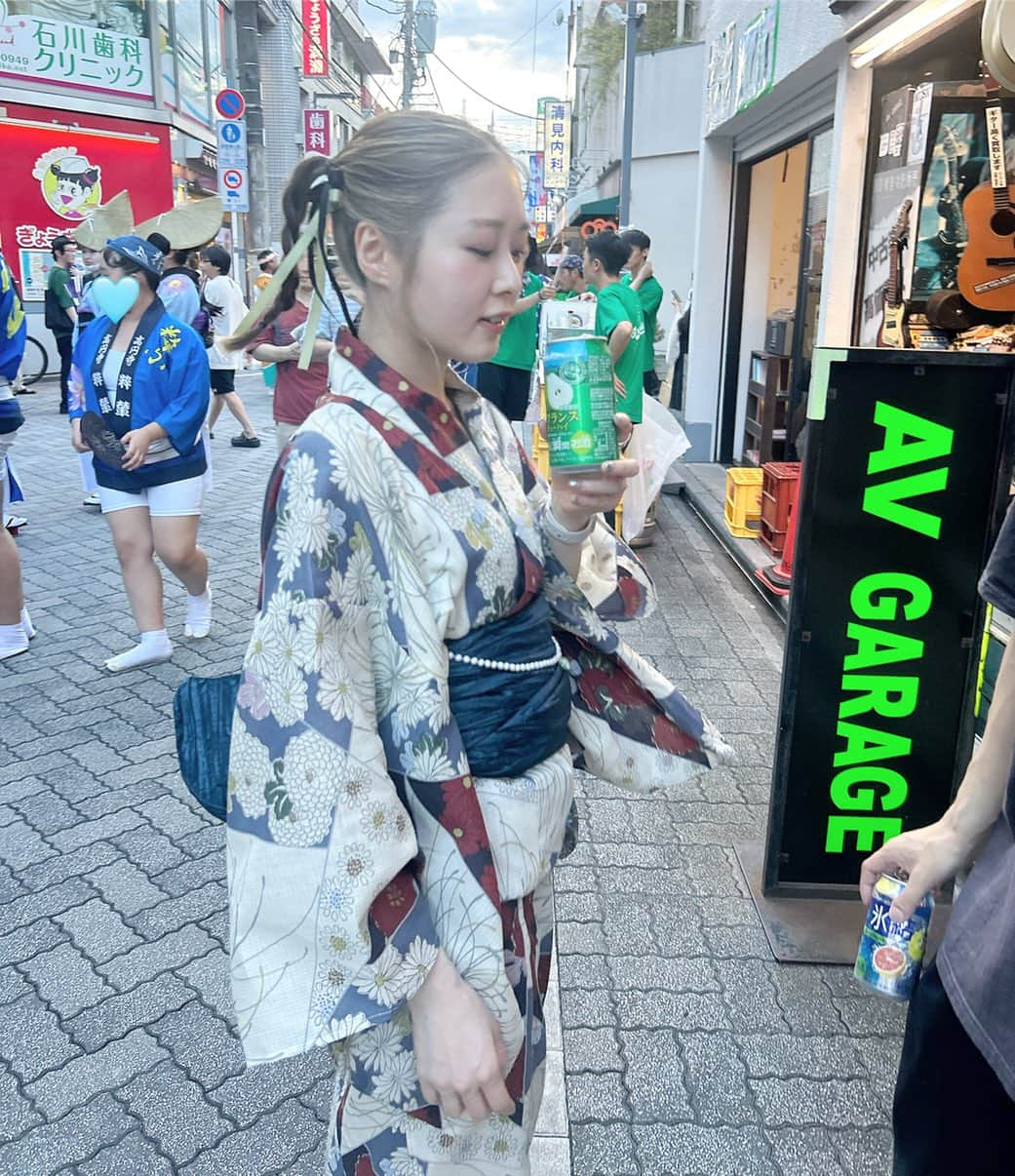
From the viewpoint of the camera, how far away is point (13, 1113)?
2229 mm

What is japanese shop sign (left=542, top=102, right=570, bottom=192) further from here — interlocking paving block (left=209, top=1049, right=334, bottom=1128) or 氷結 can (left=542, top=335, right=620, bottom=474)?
氷結 can (left=542, top=335, right=620, bottom=474)

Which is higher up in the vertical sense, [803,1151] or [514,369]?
[514,369]

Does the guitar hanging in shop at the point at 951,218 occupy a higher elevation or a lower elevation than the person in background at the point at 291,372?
higher

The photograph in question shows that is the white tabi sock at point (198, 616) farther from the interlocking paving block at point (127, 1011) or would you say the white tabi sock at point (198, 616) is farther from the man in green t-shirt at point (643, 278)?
the man in green t-shirt at point (643, 278)

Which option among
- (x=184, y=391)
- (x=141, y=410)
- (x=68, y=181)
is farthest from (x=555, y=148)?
(x=141, y=410)

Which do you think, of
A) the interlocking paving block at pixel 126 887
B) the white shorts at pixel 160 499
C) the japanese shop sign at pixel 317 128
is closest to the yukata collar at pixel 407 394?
the interlocking paving block at pixel 126 887

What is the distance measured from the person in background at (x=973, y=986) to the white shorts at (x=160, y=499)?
3818mm

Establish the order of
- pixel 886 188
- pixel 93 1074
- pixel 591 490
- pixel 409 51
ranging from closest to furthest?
pixel 591 490, pixel 93 1074, pixel 886 188, pixel 409 51

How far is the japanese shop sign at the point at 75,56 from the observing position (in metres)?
15.4

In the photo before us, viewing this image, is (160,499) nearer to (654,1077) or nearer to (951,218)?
(654,1077)

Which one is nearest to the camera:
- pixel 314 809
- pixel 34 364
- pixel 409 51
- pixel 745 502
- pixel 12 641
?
pixel 314 809

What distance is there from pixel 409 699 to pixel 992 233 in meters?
4.10

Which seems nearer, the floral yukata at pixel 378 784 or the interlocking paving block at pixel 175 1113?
the floral yukata at pixel 378 784

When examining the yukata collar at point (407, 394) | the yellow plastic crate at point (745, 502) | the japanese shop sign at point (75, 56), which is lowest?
the yellow plastic crate at point (745, 502)
